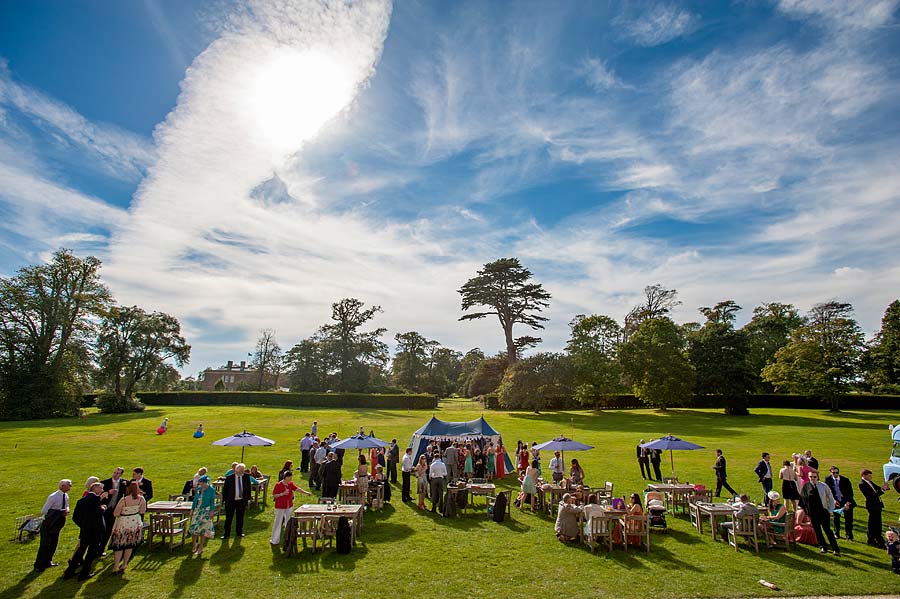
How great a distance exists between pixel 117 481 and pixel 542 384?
144ft

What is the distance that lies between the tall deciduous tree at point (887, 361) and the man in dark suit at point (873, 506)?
55541 millimetres

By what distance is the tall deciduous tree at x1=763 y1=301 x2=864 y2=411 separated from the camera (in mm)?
48781

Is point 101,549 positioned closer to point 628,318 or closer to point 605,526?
point 605,526

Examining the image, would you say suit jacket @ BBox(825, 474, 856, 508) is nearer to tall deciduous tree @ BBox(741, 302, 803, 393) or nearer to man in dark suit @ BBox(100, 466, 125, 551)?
man in dark suit @ BBox(100, 466, 125, 551)

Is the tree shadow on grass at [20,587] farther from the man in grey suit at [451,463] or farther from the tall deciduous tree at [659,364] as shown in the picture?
the tall deciduous tree at [659,364]

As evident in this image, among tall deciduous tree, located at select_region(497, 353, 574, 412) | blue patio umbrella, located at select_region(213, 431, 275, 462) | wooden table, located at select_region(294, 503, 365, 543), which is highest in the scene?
tall deciduous tree, located at select_region(497, 353, 574, 412)

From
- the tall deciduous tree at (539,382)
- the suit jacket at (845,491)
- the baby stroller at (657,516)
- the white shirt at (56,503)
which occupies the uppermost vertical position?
the tall deciduous tree at (539,382)

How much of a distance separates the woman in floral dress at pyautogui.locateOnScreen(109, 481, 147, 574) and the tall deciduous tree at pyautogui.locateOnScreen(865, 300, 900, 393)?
67.8m

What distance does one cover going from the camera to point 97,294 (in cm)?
5075

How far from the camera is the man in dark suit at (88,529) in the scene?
8672 millimetres

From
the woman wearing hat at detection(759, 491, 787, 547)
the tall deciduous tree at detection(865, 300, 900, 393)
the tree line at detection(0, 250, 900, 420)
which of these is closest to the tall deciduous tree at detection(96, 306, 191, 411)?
the tree line at detection(0, 250, 900, 420)

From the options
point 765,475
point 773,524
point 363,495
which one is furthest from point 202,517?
point 765,475

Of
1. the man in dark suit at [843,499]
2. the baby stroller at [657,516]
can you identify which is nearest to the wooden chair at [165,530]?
the baby stroller at [657,516]

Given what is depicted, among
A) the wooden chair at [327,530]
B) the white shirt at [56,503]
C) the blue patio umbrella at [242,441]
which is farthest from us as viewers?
the blue patio umbrella at [242,441]
